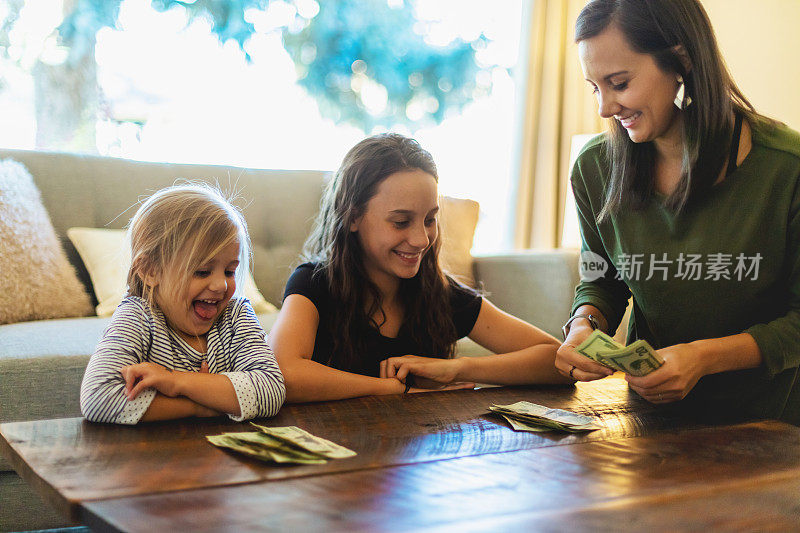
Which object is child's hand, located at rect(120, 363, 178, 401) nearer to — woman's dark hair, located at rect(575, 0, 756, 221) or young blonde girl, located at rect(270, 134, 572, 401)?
young blonde girl, located at rect(270, 134, 572, 401)

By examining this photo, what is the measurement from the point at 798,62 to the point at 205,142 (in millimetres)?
3012

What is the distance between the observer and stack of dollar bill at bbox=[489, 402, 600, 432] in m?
1.17

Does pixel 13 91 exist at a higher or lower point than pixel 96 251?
higher

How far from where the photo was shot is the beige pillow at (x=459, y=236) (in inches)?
116

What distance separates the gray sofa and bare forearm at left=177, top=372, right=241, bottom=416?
80 cm

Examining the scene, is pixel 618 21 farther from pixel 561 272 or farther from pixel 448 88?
pixel 448 88

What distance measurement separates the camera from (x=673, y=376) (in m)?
1.25

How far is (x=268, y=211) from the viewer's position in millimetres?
2852

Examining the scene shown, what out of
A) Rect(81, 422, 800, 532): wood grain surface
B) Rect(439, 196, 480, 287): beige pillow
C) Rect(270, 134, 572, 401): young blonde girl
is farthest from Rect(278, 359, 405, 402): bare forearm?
Rect(439, 196, 480, 287): beige pillow

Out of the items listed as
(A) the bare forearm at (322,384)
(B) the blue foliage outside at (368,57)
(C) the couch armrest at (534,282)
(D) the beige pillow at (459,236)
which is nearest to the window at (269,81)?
(B) the blue foliage outside at (368,57)

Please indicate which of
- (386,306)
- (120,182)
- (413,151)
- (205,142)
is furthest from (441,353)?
(205,142)

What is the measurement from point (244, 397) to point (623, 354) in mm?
634

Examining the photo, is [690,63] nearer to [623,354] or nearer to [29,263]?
[623,354]

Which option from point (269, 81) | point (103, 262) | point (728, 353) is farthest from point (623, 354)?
point (269, 81)
